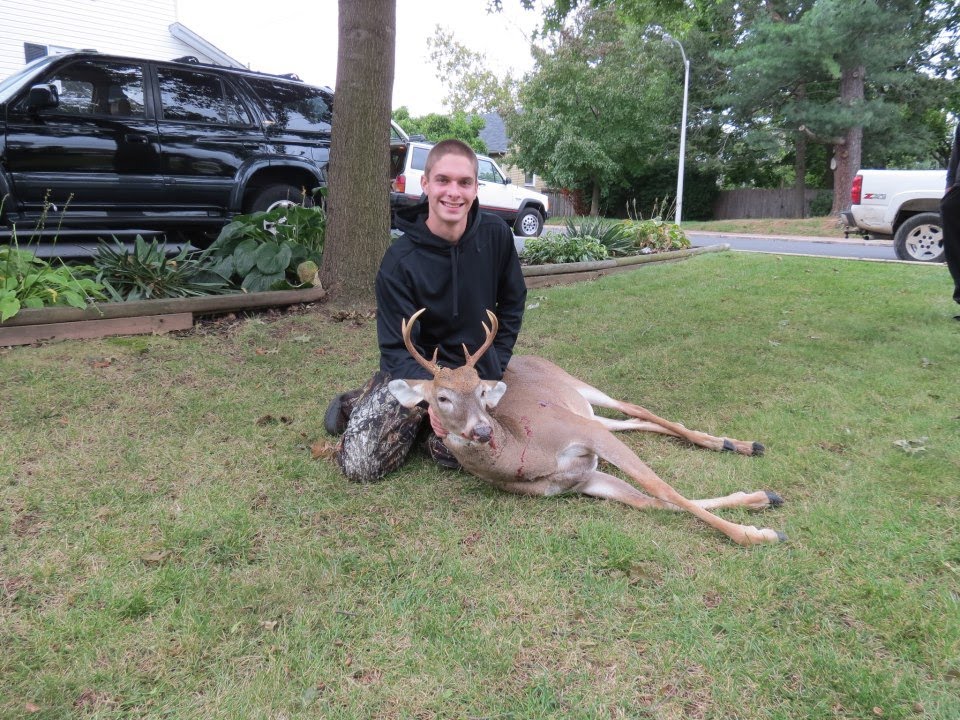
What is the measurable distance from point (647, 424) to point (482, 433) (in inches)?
63.9

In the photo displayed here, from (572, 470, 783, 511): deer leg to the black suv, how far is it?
587cm

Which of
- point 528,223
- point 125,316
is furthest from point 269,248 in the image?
point 528,223

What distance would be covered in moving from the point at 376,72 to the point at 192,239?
11.5 feet

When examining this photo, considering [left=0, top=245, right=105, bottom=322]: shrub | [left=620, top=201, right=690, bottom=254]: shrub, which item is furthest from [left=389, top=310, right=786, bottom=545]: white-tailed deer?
[left=620, top=201, right=690, bottom=254]: shrub

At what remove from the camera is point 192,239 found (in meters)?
8.59

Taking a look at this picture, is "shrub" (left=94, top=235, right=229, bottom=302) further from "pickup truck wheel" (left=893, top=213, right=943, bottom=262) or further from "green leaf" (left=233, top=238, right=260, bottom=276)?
"pickup truck wheel" (left=893, top=213, right=943, bottom=262)

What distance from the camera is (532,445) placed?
10.9ft

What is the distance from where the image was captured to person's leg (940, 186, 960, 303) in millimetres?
6047

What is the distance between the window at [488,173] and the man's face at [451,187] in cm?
1355

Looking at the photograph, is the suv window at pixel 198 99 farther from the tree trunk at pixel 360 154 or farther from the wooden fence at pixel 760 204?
the wooden fence at pixel 760 204

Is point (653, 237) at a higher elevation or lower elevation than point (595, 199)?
lower

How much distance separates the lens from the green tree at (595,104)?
30328 millimetres

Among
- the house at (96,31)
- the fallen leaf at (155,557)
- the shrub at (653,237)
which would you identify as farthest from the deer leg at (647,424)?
the house at (96,31)

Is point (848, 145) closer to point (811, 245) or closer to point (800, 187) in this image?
A: point (800, 187)
